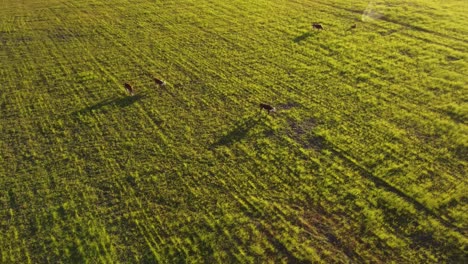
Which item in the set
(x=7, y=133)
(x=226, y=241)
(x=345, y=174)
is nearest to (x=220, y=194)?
(x=226, y=241)

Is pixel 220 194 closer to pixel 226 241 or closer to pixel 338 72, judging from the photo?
pixel 226 241

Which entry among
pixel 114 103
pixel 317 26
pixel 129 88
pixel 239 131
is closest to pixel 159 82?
pixel 129 88

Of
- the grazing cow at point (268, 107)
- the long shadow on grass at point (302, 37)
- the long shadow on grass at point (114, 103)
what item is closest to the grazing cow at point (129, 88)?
the long shadow on grass at point (114, 103)

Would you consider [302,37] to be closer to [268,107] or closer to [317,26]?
[317,26]

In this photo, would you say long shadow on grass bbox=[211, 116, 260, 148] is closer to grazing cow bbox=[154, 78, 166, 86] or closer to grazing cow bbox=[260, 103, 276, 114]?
grazing cow bbox=[260, 103, 276, 114]

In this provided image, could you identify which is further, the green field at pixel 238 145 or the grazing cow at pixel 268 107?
the grazing cow at pixel 268 107

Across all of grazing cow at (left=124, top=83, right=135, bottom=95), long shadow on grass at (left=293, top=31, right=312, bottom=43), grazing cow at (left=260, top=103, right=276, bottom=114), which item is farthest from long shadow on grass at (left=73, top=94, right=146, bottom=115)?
long shadow on grass at (left=293, top=31, right=312, bottom=43)

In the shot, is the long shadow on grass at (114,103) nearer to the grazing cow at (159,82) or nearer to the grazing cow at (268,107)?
the grazing cow at (159,82)
